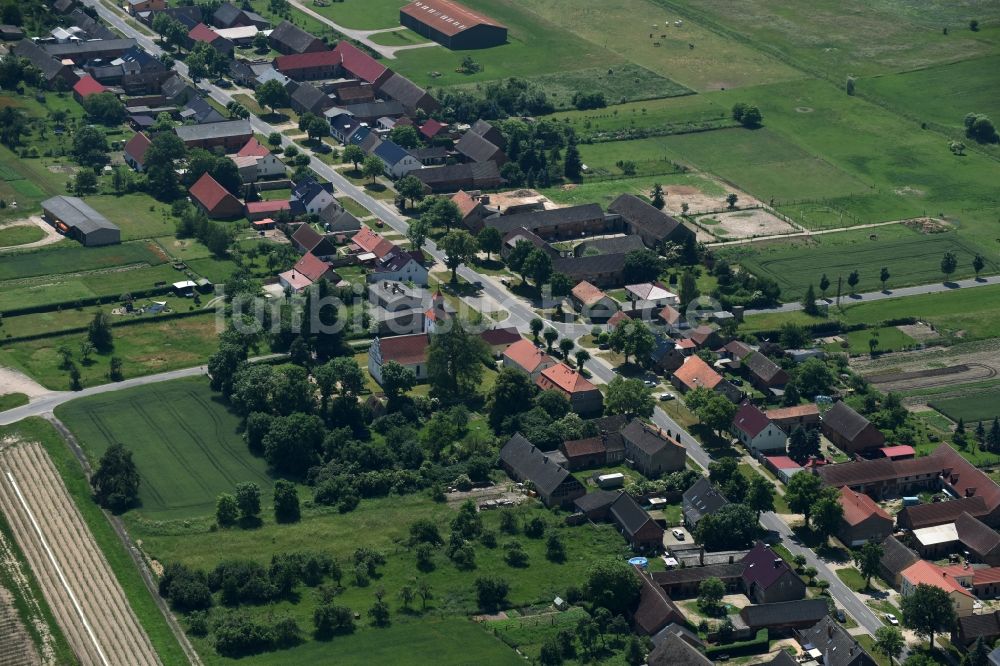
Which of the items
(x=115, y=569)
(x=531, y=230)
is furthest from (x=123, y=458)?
(x=531, y=230)

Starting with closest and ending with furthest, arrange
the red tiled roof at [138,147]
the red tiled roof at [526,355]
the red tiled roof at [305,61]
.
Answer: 1. the red tiled roof at [526,355]
2. the red tiled roof at [138,147]
3. the red tiled roof at [305,61]

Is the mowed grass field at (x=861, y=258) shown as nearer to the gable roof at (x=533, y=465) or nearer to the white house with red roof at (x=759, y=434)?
the white house with red roof at (x=759, y=434)

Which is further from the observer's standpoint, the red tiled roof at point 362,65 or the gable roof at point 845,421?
the red tiled roof at point 362,65

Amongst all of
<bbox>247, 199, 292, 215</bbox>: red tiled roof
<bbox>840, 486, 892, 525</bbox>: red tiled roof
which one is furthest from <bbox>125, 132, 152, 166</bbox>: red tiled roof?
<bbox>840, 486, 892, 525</bbox>: red tiled roof

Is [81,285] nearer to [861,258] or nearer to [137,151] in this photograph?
[137,151]

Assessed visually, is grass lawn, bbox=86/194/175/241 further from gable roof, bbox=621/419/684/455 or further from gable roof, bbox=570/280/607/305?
gable roof, bbox=621/419/684/455

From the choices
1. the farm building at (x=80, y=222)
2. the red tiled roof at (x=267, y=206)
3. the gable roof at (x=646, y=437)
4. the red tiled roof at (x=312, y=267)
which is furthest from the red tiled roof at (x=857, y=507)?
the farm building at (x=80, y=222)

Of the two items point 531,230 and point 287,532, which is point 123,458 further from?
point 531,230

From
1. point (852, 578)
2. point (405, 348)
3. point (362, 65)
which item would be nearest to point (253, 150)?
point (362, 65)
